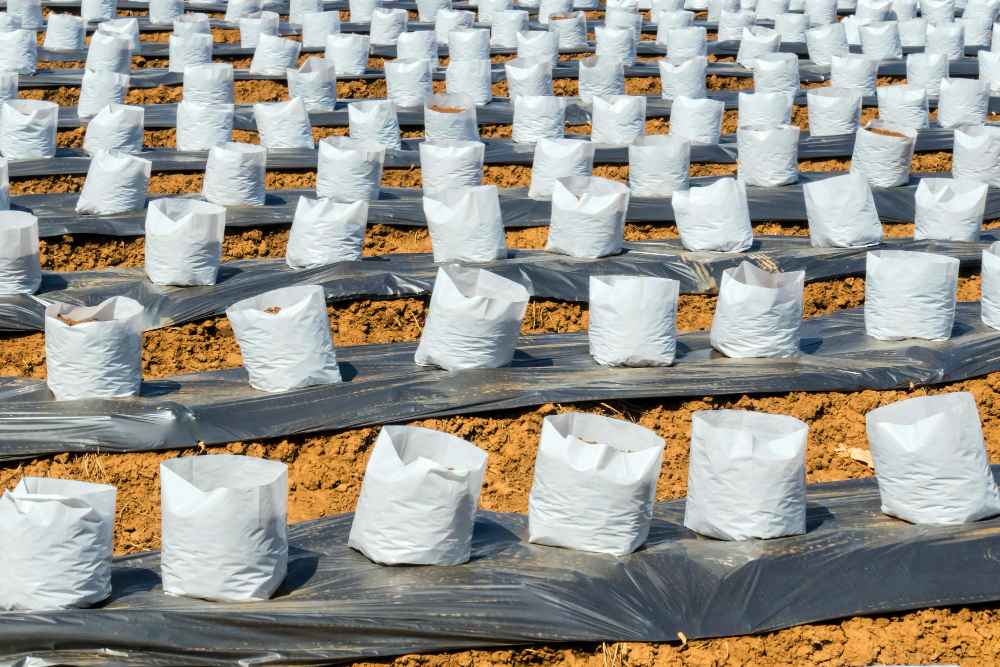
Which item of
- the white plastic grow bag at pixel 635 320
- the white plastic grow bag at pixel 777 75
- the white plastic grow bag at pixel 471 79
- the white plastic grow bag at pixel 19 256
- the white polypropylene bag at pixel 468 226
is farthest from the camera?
the white plastic grow bag at pixel 777 75

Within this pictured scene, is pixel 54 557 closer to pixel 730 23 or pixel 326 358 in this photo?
pixel 326 358

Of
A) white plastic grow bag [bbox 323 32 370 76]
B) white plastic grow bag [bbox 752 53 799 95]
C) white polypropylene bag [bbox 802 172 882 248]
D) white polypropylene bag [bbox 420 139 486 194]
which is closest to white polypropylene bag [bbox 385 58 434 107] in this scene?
white plastic grow bag [bbox 323 32 370 76]

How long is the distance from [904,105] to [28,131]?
19.9 feet

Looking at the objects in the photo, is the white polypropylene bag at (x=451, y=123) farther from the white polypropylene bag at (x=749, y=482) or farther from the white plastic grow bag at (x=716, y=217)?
the white polypropylene bag at (x=749, y=482)

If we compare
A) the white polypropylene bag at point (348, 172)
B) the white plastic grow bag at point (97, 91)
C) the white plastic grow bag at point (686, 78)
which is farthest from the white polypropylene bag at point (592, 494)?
the white plastic grow bag at point (686, 78)

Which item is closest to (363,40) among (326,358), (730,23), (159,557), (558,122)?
(558,122)

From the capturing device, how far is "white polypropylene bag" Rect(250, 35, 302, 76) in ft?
37.7

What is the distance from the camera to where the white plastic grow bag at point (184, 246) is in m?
7.02

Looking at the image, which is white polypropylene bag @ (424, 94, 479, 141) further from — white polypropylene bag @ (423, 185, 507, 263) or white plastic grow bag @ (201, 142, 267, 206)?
white polypropylene bag @ (423, 185, 507, 263)

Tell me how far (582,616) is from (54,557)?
1.56 m

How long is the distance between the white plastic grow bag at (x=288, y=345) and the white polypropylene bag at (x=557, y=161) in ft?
9.53

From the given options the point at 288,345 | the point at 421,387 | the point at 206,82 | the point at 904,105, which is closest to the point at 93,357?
the point at 288,345

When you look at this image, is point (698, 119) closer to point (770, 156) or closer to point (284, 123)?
point (770, 156)

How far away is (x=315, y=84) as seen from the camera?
1053 centimetres
